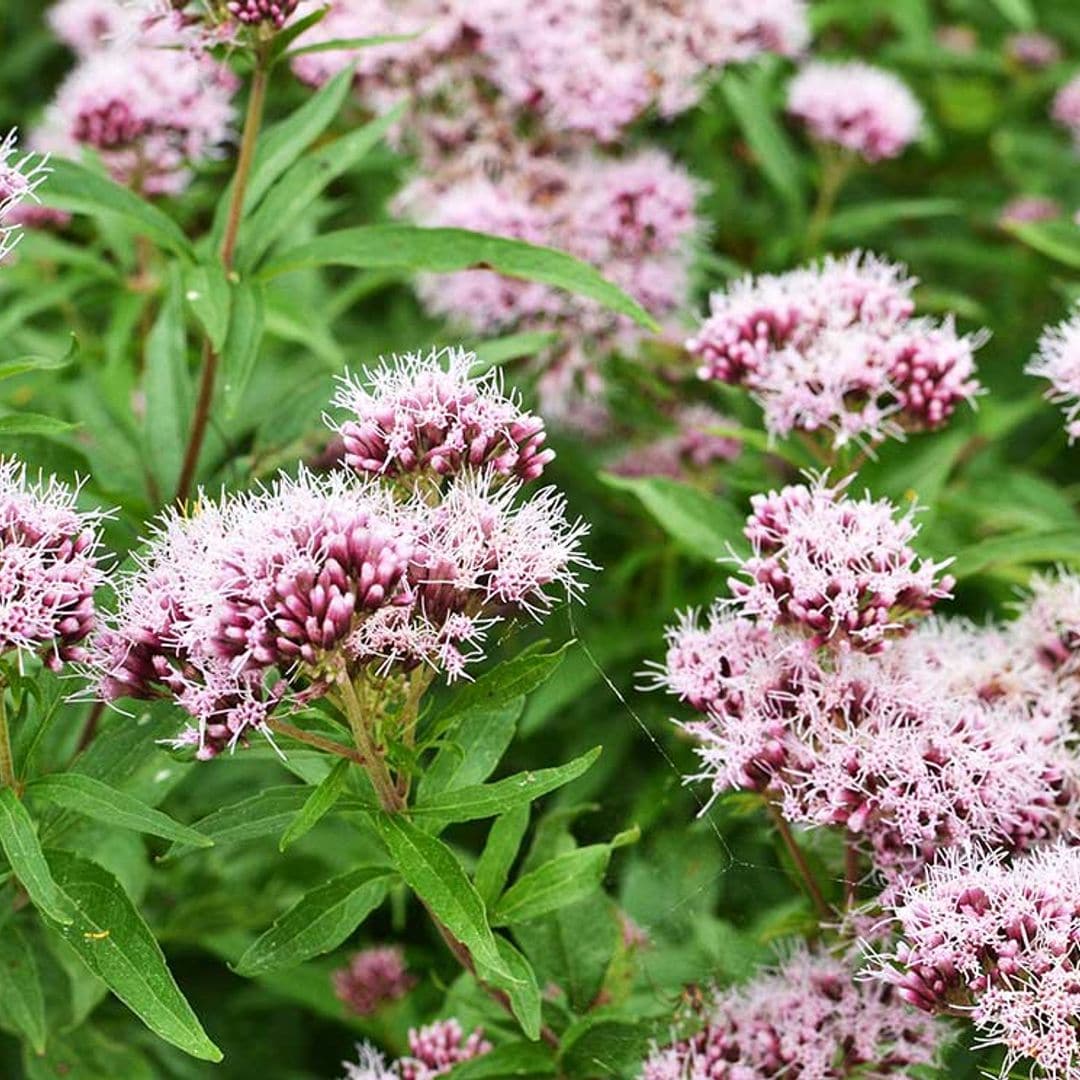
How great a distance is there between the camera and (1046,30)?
5.61 metres

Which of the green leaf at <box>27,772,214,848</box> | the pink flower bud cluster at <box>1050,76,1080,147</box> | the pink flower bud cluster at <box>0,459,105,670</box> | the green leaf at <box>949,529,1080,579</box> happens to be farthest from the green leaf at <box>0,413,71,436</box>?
the pink flower bud cluster at <box>1050,76,1080,147</box>

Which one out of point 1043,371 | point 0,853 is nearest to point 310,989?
point 0,853

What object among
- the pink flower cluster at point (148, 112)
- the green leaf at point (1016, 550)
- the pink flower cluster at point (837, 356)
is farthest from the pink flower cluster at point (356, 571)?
the pink flower cluster at point (148, 112)

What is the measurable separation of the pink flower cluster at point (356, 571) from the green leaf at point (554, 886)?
0.36m

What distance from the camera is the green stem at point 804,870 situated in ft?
7.60

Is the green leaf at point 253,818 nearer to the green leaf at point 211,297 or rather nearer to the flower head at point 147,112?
the green leaf at point 211,297

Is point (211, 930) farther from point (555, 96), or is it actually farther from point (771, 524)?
point (555, 96)

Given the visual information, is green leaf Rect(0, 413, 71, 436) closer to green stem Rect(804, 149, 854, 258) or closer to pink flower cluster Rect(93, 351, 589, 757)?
pink flower cluster Rect(93, 351, 589, 757)

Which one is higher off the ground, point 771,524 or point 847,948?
point 771,524

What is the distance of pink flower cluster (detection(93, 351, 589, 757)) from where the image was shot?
6.12 feet

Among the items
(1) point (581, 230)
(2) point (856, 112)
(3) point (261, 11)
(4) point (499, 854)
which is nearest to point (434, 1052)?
(4) point (499, 854)

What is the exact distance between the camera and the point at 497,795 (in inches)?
78.7

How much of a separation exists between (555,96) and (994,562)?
1.53m

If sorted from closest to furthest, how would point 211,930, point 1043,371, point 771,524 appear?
1. point 771,524
2. point 1043,371
3. point 211,930
